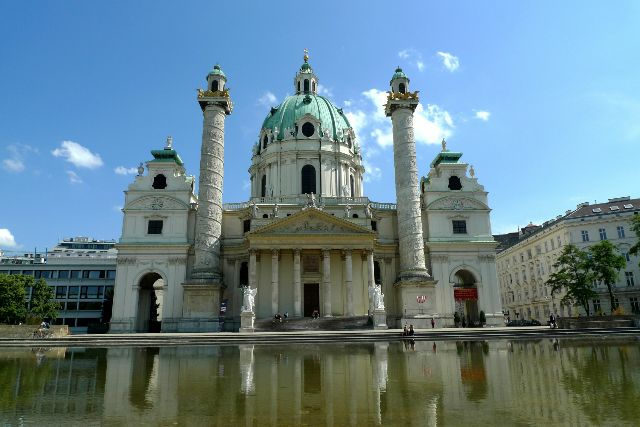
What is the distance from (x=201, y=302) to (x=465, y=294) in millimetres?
23961

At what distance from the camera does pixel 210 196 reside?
41.3m

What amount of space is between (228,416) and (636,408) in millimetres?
5943

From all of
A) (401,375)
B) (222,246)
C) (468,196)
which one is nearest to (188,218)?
(222,246)

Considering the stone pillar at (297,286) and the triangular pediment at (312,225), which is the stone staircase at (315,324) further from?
the triangular pediment at (312,225)

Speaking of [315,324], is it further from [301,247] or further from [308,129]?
[308,129]

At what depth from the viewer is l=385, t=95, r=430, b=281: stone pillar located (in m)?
41.3

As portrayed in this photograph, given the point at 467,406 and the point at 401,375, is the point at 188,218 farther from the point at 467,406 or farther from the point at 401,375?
the point at 467,406

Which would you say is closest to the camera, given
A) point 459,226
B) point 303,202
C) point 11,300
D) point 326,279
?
point 326,279

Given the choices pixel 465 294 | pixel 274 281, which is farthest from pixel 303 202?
pixel 465 294

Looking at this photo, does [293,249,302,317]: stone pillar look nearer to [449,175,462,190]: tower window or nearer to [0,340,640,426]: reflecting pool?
[449,175,462,190]: tower window

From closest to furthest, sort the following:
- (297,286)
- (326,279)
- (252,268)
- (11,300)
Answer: (297,286)
(326,279)
(252,268)
(11,300)

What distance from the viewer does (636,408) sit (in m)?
6.84

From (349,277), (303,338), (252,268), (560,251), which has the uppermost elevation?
(560,251)

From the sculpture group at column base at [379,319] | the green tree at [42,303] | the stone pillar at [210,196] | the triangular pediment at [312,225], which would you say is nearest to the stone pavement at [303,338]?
the sculpture group at column base at [379,319]
